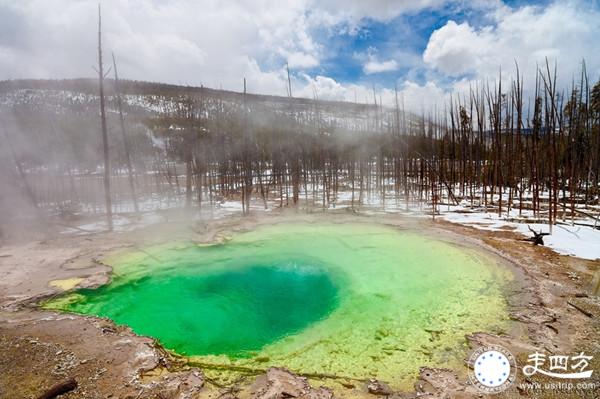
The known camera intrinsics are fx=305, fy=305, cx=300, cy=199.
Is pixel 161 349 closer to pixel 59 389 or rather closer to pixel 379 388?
pixel 59 389

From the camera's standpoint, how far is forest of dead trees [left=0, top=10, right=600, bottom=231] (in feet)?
36.2

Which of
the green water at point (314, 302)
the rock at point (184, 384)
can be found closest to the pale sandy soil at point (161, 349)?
the rock at point (184, 384)

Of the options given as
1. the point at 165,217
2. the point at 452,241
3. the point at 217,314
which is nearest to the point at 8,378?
the point at 217,314

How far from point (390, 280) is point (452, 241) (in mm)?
2685

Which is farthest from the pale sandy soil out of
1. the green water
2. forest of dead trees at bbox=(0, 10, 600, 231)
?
forest of dead trees at bbox=(0, 10, 600, 231)

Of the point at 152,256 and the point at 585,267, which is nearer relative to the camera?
the point at 585,267

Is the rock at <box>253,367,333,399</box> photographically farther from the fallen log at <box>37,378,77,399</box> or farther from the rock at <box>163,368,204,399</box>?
the fallen log at <box>37,378,77,399</box>

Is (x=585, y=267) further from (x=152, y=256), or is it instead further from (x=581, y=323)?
(x=152, y=256)

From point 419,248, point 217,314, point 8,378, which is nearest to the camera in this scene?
point 8,378

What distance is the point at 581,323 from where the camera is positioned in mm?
3533

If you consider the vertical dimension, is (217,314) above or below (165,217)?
below

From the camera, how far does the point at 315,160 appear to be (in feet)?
59.7

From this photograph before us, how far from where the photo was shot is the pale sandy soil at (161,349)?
2715 millimetres

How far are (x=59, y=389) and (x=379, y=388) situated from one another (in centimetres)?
282
